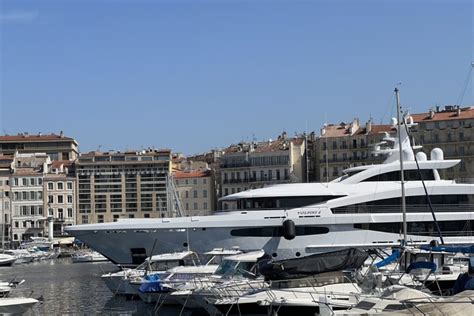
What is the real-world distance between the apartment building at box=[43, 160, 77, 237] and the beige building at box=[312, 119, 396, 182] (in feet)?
104

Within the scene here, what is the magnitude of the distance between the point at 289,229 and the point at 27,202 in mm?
70903

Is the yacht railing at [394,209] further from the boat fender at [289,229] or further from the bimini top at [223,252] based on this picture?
the bimini top at [223,252]

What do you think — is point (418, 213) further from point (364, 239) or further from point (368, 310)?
point (368, 310)

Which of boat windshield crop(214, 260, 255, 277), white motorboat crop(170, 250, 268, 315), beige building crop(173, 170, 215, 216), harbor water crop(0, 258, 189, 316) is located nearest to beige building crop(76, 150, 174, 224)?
beige building crop(173, 170, 215, 216)

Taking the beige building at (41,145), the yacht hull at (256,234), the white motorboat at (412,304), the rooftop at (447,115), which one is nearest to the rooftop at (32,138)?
the beige building at (41,145)

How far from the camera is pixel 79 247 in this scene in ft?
324

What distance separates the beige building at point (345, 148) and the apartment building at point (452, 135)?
3.59m

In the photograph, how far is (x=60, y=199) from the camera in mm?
104312

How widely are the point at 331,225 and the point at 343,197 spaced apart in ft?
4.55

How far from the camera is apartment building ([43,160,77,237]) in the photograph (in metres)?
104

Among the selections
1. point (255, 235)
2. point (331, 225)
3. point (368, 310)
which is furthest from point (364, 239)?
point (368, 310)

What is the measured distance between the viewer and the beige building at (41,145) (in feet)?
374

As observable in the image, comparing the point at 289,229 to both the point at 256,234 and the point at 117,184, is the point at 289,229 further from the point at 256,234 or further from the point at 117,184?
the point at 117,184

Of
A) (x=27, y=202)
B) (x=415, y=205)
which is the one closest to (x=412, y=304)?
(x=415, y=205)
